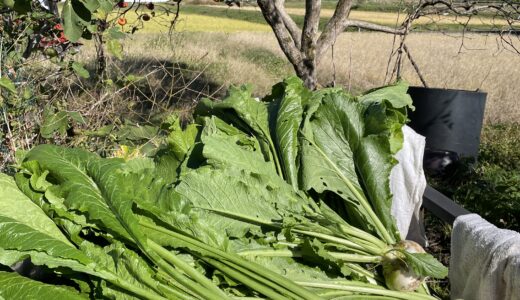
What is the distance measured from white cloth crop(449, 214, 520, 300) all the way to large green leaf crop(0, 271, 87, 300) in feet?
4.49

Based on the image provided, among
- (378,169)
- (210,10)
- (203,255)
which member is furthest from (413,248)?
(210,10)

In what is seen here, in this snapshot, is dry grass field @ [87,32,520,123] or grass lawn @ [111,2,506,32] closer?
dry grass field @ [87,32,520,123]

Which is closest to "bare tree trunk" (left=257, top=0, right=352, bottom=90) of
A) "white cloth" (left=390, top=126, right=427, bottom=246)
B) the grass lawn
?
"white cloth" (left=390, top=126, right=427, bottom=246)

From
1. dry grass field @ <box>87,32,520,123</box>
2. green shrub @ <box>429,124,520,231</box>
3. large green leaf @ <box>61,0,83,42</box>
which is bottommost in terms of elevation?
dry grass field @ <box>87,32,520,123</box>

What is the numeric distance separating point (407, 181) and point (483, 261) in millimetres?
A: 612

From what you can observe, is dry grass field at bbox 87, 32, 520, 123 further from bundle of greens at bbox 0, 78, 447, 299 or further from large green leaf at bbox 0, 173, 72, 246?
large green leaf at bbox 0, 173, 72, 246

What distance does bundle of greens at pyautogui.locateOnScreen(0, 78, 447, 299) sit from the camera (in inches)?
61.3

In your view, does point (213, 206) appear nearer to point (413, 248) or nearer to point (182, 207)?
point (182, 207)

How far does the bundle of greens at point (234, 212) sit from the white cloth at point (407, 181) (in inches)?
8.7

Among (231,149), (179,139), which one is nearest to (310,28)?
(179,139)

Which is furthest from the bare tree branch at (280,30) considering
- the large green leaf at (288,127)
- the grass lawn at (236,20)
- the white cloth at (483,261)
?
the grass lawn at (236,20)

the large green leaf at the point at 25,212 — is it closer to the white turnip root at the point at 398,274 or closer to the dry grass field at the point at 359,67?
the white turnip root at the point at 398,274

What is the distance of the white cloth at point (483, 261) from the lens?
6.41 ft

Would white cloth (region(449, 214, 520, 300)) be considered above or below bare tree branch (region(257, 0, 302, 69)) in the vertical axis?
below
